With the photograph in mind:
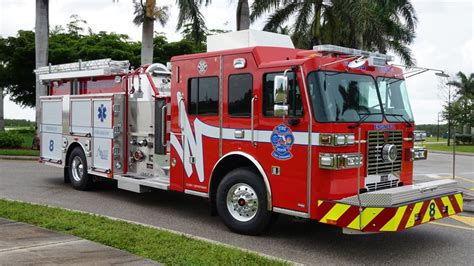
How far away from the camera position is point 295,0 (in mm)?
25812

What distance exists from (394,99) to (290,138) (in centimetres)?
195

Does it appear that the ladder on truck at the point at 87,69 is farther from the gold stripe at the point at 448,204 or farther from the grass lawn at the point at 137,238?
the gold stripe at the point at 448,204

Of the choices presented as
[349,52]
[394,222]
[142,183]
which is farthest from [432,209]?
[142,183]

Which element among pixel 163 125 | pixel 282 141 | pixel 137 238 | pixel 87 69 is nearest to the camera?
pixel 137 238

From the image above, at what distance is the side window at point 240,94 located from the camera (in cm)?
751

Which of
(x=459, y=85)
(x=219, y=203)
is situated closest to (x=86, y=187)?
(x=219, y=203)

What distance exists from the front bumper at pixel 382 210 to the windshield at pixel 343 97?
1078mm

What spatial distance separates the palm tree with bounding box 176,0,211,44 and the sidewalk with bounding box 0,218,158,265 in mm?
14441

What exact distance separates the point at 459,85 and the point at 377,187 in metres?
52.0

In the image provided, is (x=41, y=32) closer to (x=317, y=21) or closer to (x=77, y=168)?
(x=77, y=168)

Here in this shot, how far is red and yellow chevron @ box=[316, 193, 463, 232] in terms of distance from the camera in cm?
625

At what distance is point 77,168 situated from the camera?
11.7m

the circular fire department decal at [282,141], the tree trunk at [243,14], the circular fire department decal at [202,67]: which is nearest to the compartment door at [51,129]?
the circular fire department decal at [202,67]

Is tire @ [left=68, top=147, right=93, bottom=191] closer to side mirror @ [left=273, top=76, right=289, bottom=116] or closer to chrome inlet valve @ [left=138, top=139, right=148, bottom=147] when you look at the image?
chrome inlet valve @ [left=138, top=139, right=148, bottom=147]
